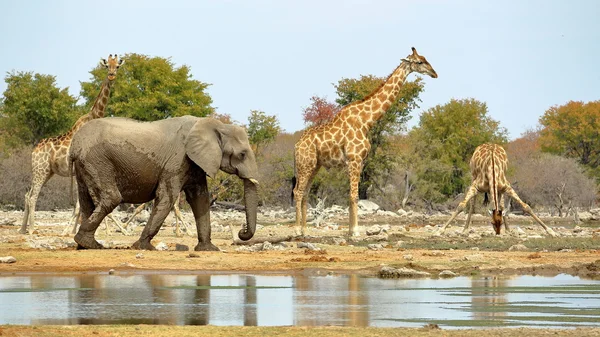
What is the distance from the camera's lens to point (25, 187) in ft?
171

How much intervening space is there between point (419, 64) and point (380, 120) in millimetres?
25859

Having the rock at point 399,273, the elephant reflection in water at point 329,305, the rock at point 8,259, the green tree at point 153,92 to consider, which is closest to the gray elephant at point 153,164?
the rock at point 8,259

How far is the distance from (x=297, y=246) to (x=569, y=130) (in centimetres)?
6050

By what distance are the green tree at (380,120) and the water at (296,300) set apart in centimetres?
3825

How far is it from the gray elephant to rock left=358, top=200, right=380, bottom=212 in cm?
3439

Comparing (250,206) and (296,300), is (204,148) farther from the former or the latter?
(296,300)

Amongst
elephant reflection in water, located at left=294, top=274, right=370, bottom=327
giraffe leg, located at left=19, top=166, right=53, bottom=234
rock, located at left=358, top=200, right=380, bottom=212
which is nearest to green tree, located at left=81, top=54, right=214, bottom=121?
rock, located at left=358, top=200, right=380, bottom=212

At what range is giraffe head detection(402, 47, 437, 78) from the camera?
30.4m

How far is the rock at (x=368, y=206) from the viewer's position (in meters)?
56.6

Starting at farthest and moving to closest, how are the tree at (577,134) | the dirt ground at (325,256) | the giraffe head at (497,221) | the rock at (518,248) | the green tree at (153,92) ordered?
the tree at (577,134) < the green tree at (153,92) < the giraffe head at (497,221) < the rock at (518,248) < the dirt ground at (325,256)

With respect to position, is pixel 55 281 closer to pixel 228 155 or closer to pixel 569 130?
pixel 228 155

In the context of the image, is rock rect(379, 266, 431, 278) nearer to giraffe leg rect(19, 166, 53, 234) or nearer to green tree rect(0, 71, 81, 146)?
giraffe leg rect(19, 166, 53, 234)

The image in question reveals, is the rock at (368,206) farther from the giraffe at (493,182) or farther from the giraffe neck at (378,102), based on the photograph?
the giraffe neck at (378,102)

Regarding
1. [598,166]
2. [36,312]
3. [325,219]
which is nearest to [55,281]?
[36,312]
